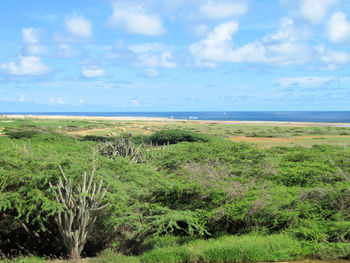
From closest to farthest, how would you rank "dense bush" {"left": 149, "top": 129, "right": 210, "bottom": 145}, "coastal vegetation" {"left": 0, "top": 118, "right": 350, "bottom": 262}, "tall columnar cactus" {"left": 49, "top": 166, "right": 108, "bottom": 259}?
"tall columnar cactus" {"left": 49, "top": 166, "right": 108, "bottom": 259}
"coastal vegetation" {"left": 0, "top": 118, "right": 350, "bottom": 262}
"dense bush" {"left": 149, "top": 129, "right": 210, "bottom": 145}

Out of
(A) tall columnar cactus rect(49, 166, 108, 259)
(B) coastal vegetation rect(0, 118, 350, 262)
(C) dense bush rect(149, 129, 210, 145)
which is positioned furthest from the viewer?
(C) dense bush rect(149, 129, 210, 145)

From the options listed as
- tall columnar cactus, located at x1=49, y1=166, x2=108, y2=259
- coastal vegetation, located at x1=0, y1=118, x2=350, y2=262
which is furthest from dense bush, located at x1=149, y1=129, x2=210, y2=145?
tall columnar cactus, located at x1=49, y1=166, x2=108, y2=259

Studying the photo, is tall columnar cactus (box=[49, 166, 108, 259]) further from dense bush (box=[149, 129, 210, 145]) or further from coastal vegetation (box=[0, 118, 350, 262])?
dense bush (box=[149, 129, 210, 145])

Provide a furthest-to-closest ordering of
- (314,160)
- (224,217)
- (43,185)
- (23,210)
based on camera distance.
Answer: (314,160), (224,217), (43,185), (23,210)

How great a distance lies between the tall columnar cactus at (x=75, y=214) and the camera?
10.7 metres

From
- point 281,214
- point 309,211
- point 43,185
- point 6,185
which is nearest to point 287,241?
point 281,214

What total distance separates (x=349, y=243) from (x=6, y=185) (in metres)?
10.4

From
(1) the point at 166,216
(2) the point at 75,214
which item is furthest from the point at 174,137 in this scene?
(2) the point at 75,214

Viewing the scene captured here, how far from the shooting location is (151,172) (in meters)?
14.9

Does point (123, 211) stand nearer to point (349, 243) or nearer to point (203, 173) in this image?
point (203, 173)

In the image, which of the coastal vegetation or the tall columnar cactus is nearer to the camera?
the tall columnar cactus

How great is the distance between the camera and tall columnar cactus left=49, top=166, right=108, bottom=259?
10.7 m

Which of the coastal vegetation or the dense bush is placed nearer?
the coastal vegetation

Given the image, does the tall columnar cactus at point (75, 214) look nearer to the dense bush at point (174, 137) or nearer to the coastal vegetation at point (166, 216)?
the coastal vegetation at point (166, 216)
